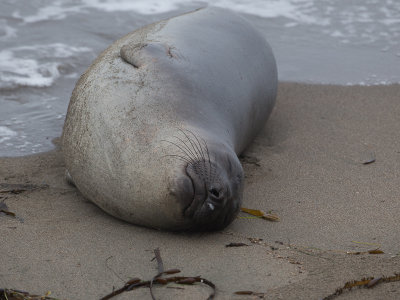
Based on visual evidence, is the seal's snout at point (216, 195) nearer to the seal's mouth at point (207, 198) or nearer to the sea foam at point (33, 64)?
the seal's mouth at point (207, 198)

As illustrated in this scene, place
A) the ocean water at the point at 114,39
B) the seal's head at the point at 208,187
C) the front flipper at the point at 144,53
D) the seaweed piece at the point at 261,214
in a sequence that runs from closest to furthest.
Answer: the seal's head at the point at 208,187, the seaweed piece at the point at 261,214, the front flipper at the point at 144,53, the ocean water at the point at 114,39

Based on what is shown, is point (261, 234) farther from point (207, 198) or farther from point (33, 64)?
point (33, 64)

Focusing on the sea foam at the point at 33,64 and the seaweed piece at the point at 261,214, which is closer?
the seaweed piece at the point at 261,214

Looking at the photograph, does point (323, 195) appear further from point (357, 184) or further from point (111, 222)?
point (111, 222)

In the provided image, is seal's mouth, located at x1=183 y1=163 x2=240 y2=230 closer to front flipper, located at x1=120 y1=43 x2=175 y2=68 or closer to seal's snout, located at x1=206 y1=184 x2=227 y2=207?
seal's snout, located at x1=206 y1=184 x2=227 y2=207

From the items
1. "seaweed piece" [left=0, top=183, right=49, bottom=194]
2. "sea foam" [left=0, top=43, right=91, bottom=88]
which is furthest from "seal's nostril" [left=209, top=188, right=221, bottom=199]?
"sea foam" [left=0, top=43, right=91, bottom=88]

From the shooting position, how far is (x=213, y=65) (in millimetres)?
3926

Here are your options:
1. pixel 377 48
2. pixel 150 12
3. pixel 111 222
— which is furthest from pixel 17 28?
pixel 111 222

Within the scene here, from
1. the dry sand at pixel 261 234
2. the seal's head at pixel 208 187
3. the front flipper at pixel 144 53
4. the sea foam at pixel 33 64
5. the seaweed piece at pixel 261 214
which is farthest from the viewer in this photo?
the sea foam at pixel 33 64

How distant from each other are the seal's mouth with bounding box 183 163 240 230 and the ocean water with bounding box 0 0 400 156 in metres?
1.83

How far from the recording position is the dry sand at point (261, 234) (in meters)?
2.71

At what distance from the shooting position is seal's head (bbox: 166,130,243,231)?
117 inches

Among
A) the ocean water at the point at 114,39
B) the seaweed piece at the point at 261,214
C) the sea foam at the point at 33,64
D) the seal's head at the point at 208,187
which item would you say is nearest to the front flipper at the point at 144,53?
the seal's head at the point at 208,187

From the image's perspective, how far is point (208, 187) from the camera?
2977 millimetres
